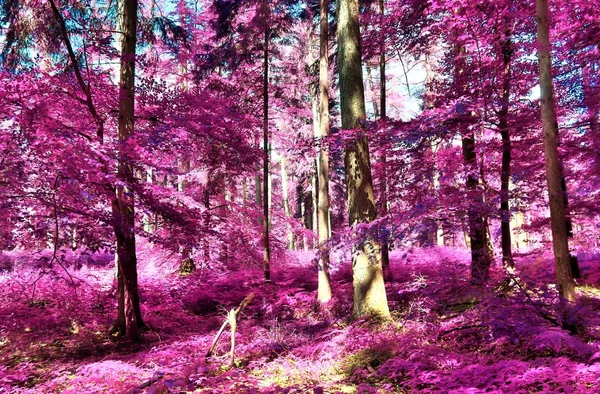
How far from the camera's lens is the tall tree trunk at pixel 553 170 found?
4695mm

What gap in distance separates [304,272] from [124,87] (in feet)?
28.0

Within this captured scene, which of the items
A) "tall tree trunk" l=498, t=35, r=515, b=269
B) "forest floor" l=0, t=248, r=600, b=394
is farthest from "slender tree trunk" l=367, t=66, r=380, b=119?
"forest floor" l=0, t=248, r=600, b=394

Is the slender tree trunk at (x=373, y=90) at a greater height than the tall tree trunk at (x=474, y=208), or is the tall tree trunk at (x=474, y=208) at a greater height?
the slender tree trunk at (x=373, y=90)

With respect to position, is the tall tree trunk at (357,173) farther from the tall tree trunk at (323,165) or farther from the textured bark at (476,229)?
the tall tree trunk at (323,165)

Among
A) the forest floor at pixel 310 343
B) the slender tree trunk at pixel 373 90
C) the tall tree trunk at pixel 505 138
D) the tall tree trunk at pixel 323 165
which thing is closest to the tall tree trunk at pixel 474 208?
the forest floor at pixel 310 343

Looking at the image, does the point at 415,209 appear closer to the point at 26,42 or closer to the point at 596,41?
the point at 596,41

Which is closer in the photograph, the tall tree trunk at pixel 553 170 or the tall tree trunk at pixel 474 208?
the tall tree trunk at pixel 553 170

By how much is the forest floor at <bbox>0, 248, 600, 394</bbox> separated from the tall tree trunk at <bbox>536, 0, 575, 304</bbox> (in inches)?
12.0

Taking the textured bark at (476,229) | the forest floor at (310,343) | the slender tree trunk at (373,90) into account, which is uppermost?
the slender tree trunk at (373,90)

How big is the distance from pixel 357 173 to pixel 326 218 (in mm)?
3079

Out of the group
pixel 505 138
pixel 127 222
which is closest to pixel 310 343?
pixel 127 222

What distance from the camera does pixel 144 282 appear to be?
10.3m

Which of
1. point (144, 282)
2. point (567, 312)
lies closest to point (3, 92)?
point (144, 282)

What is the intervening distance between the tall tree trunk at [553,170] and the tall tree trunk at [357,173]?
8.71ft
